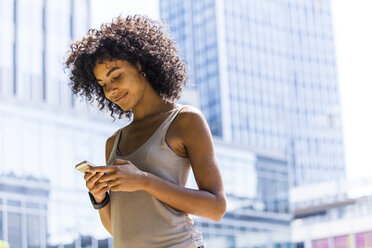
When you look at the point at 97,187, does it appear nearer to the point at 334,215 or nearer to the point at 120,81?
the point at 120,81

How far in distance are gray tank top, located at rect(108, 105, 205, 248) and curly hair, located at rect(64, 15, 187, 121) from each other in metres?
0.19

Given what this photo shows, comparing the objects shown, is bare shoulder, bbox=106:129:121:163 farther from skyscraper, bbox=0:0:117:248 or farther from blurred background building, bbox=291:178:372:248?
blurred background building, bbox=291:178:372:248

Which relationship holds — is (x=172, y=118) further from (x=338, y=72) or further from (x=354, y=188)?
(x=338, y=72)

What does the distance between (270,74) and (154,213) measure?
70.4m

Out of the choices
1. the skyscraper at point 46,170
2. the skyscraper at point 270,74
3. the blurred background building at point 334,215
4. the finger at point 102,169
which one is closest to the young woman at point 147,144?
the finger at point 102,169

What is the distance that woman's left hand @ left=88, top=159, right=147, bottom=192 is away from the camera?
1.81 meters

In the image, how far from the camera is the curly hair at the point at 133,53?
7.13 feet

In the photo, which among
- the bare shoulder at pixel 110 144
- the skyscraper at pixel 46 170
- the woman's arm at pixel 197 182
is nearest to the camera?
the woman's arm at pixel 197 182

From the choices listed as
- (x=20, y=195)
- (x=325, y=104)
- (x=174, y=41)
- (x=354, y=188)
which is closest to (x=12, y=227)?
(x=20, y=195)

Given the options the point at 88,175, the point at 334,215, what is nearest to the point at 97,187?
Result: the point at 88,175

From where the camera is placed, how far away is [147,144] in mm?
2078

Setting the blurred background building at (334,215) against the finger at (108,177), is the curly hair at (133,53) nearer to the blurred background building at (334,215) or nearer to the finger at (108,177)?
the finger at (108,177)

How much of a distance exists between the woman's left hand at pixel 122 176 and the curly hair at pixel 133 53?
1.46 feet

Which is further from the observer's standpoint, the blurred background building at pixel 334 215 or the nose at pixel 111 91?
the blurred background building at pixel 334 215
